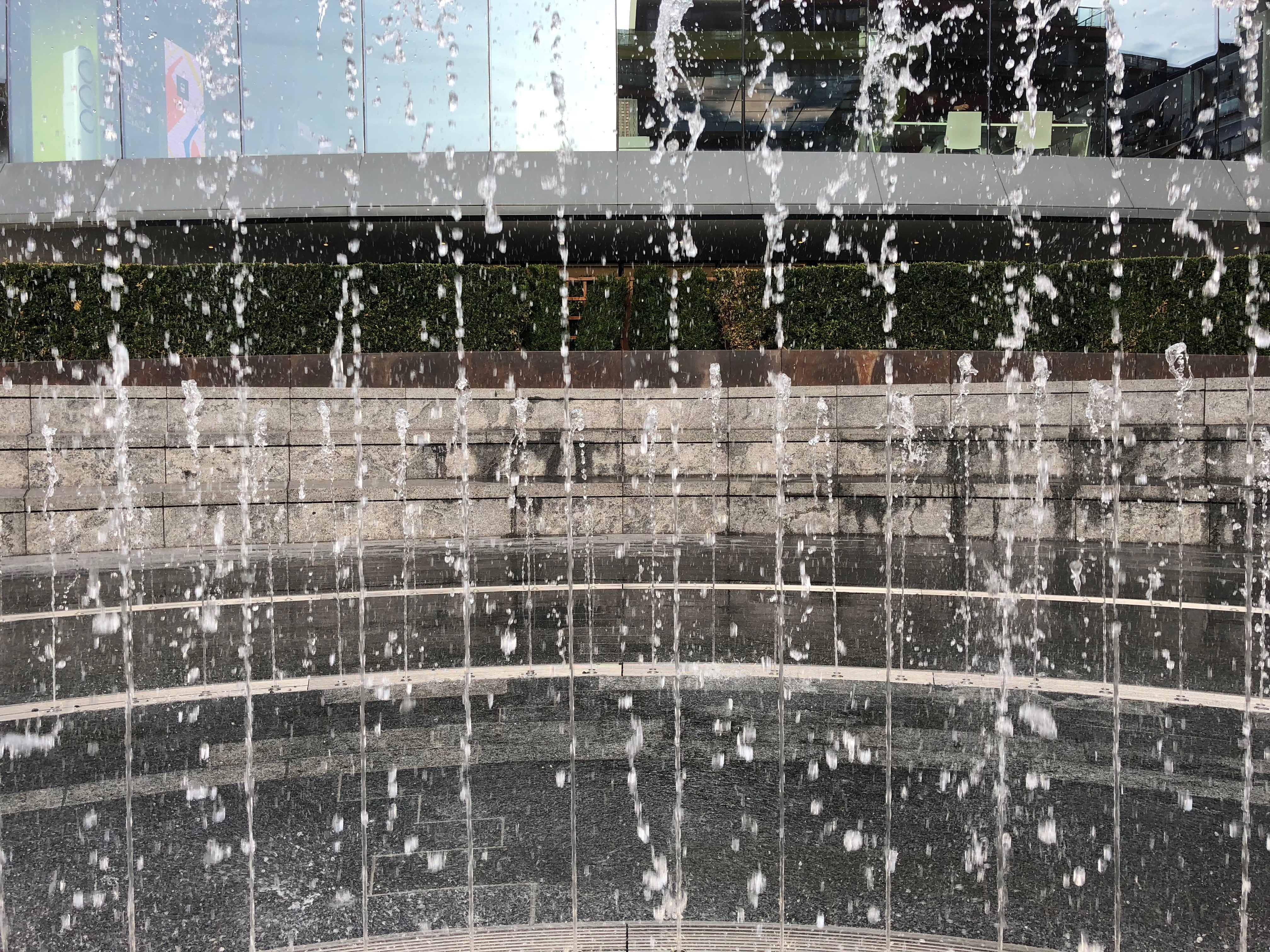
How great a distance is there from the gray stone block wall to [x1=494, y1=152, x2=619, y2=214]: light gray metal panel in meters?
5.87

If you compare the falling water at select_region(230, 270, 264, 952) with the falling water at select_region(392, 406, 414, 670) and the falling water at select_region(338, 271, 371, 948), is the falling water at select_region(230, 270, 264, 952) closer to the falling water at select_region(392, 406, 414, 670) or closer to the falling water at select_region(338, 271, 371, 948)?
the falling water at select_region(338, 271, 371, 948)

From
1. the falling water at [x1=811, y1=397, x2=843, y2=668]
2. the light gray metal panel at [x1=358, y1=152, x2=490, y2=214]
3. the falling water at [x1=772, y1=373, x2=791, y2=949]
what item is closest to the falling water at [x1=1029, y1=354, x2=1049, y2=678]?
the falling water at [x1=811, y1=397, x2=843, y2=668]

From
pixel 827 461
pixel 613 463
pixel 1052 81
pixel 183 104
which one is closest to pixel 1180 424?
pixel 827 461

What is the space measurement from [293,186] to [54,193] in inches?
154

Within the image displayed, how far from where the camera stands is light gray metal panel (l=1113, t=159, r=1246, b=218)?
14.8 metres

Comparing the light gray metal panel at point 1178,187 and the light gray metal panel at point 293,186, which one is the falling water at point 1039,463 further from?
the light gray metal panel at point 293,186

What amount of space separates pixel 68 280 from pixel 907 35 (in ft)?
50.3

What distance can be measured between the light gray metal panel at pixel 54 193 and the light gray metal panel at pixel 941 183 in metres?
12.6

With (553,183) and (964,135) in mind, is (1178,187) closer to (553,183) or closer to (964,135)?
(964,135)

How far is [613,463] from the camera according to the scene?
9.70 meters

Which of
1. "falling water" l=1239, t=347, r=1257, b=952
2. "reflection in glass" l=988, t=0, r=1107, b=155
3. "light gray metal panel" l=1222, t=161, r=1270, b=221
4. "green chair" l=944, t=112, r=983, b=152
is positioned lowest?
"falling water" l=1239, t=347, r=1257, b=952

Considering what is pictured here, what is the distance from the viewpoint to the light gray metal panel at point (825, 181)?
1477 cm

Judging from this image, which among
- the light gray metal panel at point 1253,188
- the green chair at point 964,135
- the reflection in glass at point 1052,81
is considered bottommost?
the light gray metal panel at point 1253,188

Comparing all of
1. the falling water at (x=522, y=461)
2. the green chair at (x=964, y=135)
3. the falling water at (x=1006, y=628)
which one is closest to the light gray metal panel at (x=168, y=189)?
the falling water at (x=522, y=461)
